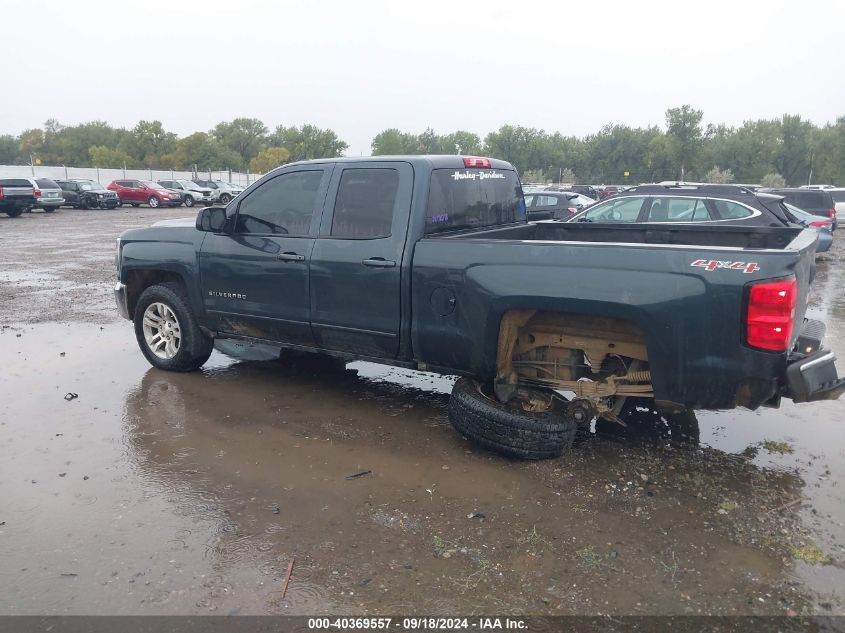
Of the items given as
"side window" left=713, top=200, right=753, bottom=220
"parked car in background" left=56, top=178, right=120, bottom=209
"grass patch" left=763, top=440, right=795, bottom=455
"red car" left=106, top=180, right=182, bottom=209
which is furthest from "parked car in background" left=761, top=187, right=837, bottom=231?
"parked car in background" left=56, top=178, right=120, bottom=209

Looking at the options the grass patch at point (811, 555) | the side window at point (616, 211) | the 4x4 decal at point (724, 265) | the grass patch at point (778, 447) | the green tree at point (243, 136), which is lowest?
the grass patch at point (811, 555)

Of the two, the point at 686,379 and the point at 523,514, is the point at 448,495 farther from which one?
the point at 686,379

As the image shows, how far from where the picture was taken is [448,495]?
3.99m

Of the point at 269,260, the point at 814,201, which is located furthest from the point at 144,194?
the point at 269,260

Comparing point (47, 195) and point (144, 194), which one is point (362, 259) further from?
point (144, 194)

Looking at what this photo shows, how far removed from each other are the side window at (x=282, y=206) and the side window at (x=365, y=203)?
28cm

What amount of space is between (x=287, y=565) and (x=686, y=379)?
240 cm

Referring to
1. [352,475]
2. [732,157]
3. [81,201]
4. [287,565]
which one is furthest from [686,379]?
[732,157]

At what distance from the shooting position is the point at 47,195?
29844 mm

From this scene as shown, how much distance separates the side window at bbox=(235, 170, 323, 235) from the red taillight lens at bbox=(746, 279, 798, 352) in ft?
10.7

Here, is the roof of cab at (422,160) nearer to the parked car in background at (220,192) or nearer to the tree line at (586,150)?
the parked car in background at (220,192)

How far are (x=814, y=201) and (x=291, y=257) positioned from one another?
17.7 m

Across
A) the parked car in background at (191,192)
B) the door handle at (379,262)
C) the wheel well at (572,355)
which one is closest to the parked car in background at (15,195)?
the parked car in background at (191,192)

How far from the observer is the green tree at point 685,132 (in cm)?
6278
